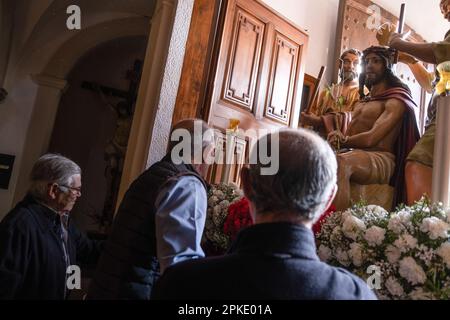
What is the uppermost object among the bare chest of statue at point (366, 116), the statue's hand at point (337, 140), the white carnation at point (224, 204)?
the bare chest of statue at point (366, 116)

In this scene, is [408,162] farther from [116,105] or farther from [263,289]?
[116,105]

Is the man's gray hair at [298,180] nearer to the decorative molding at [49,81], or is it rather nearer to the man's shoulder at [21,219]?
the man's shoulder at [21,219]

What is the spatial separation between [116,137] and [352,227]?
4.45 metres

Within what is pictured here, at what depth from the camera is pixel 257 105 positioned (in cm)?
→ 345

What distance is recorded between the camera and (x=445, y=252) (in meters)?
1.23

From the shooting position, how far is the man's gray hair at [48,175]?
70.4 inches

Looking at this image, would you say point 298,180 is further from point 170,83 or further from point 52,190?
point 170,83

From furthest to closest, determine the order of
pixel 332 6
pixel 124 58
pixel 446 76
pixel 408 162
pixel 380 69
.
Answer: pixel 124 58, pixel 332 6, pixel 380 69, pixel 408 162, pixel 446 76

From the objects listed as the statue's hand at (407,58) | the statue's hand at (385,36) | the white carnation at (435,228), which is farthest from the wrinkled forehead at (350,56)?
the white carnation at (435,228)

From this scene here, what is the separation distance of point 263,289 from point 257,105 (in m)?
2.81

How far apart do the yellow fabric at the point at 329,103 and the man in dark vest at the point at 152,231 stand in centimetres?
217

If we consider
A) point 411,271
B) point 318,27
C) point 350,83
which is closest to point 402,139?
point 411,271

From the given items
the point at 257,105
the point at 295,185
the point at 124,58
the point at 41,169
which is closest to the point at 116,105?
the point at 124,58

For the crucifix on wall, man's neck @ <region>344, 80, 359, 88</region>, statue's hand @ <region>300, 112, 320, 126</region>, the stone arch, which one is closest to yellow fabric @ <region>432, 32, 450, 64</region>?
statue's hand @ <region>300, 112, 320, 126</region>
